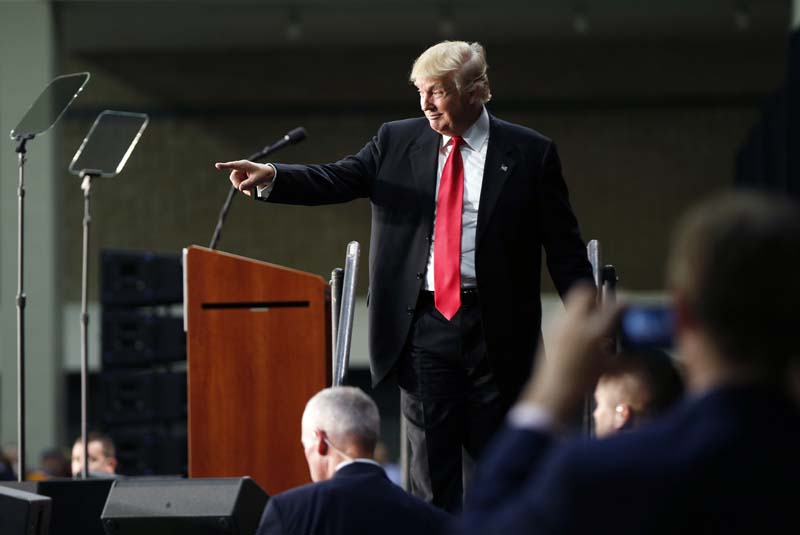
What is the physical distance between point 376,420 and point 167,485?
100 cm

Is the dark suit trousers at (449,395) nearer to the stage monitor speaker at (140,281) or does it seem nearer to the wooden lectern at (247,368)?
the wooden lectern at (247,368)

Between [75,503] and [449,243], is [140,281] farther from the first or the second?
[449,243]

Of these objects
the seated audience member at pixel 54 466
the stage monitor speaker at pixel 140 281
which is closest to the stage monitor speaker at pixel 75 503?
the seated audience member at pixel 54 466

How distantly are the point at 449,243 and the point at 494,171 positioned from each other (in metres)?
0.21

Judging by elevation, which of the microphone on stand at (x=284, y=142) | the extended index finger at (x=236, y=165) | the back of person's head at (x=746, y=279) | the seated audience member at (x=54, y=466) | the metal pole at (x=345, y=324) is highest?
the microphone on stand at (x=284, y=142)

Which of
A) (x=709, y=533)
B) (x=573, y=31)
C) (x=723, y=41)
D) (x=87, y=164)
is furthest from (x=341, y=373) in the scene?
(x=723, y=41)

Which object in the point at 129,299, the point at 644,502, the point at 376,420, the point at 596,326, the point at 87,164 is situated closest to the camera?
the point at 644,502

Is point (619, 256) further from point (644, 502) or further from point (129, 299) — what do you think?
point (644, 502)

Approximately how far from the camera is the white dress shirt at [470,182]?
320 cm

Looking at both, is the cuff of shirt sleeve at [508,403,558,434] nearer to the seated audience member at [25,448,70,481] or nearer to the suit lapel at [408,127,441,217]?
the suit lapel at [408,127,441,217]

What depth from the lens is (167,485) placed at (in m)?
3.44

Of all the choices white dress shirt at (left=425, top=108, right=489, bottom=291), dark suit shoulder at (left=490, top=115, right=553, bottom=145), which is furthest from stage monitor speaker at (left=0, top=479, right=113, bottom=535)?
dark suit shoulder at (left=490, top=115, right=553, bottom=145)

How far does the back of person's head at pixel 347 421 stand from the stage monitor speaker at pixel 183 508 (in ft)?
2.62

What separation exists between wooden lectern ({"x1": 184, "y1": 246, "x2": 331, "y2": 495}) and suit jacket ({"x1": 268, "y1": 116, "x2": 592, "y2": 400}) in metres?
1.11
